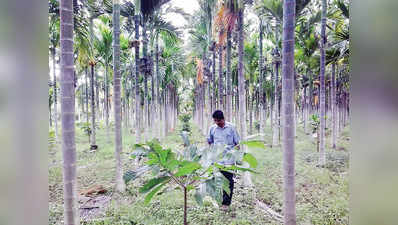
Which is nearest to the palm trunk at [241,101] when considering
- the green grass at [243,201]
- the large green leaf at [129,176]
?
the green grass at [243,201]

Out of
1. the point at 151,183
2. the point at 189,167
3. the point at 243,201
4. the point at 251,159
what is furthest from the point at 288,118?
the point at 243,201

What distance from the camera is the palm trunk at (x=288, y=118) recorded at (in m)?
3.11

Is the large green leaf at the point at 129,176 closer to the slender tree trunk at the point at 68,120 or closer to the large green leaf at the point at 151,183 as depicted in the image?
the large green leaf at the point at 151,183

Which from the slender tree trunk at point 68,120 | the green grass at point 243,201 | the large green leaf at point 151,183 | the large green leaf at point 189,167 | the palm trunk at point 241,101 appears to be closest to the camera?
the large green leaf at point 189,167

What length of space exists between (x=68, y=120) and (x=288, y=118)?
2.82m

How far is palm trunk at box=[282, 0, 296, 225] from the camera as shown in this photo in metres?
3.11

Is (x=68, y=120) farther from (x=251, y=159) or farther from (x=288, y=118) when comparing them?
(x=288, y=118)

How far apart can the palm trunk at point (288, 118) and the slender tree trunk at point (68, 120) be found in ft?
8.76

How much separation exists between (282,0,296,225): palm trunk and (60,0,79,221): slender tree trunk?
2670mm

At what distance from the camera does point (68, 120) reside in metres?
3.05

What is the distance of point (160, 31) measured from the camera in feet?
37.1
